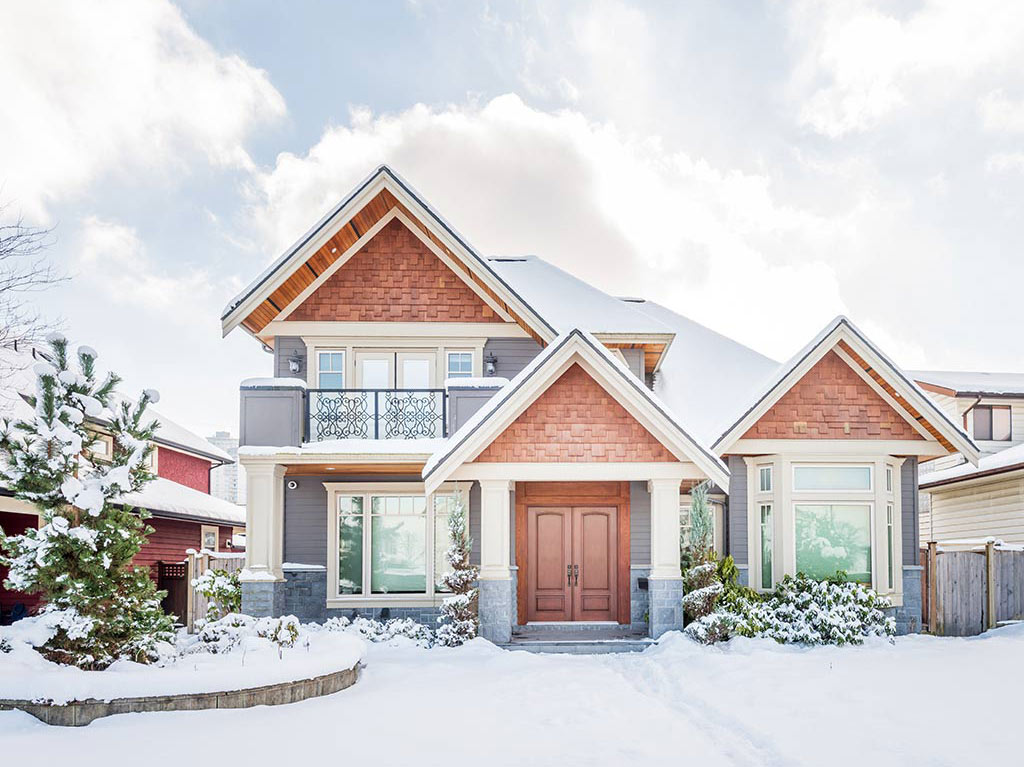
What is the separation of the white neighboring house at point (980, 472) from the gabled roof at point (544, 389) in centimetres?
995

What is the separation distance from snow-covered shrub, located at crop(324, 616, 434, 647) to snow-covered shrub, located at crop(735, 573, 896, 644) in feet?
16.7

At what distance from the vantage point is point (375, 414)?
1499 centimetres

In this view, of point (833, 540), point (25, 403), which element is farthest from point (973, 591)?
point (25, 403)

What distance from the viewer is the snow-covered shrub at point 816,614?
13.2m

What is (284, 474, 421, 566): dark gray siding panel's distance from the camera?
15.6 meters

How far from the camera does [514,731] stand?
27.4 feet

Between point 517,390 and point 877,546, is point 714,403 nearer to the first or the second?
point 877,546

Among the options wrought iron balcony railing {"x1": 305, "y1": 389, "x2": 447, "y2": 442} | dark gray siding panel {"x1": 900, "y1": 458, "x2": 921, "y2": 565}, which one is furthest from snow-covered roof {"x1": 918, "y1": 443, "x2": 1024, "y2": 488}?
wrought iron balcony railing {"x1": 305, "y1": 389, "x2": 447, "y2": 442}

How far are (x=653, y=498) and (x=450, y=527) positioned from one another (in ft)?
10.7

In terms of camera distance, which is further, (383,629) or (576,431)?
(383,629)

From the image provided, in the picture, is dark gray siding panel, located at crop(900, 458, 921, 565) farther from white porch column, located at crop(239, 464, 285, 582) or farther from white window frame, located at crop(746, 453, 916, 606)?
white porch column, located at crop(239, 464, 285, 582)

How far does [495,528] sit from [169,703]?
5.86 metres

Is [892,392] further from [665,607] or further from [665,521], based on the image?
[665,607]

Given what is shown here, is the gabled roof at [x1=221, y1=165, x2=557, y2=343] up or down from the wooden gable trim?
up
